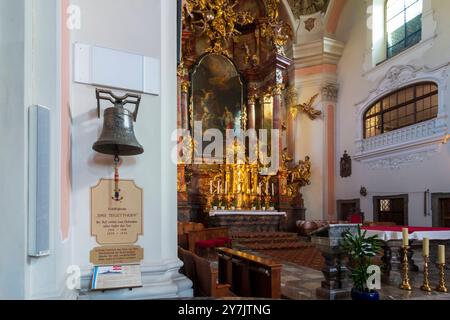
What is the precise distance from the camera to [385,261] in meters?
5.75

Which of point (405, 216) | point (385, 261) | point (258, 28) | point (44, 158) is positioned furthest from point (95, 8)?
point (258, 28)

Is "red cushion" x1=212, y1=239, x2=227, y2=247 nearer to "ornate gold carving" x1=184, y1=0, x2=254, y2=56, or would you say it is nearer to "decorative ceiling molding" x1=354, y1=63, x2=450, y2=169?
"decorative ceiling molding" x1=354, y1=63, x2=450, y2=169

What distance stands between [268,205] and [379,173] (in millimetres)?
3574

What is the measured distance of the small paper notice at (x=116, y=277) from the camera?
2.42 metres

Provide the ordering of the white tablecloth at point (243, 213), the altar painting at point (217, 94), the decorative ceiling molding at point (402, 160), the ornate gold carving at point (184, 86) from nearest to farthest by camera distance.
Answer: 1. the decorative ceiling molding at point (402, 160)
2. the white tablecloth at point (243, 213)
3. the ornate gold carving at point (184, 86)
4. the altar painting at point (217, 94)

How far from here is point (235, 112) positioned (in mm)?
13516

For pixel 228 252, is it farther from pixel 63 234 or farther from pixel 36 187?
pixel 36 187

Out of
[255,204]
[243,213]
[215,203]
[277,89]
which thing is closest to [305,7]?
[277,89]

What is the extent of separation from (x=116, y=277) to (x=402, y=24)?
12.2m

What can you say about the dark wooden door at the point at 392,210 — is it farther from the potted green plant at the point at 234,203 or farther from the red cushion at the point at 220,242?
the red cushion at the point at 220,242

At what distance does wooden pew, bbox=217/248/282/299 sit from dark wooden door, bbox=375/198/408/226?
7528 mm

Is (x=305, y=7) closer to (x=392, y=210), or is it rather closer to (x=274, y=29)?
(x=274, y=29)

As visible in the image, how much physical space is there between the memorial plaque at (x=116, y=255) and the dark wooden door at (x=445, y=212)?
9.09 metres

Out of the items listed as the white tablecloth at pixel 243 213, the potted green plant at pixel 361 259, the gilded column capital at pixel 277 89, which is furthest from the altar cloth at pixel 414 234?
the gilded column capital at pixel 277 89
